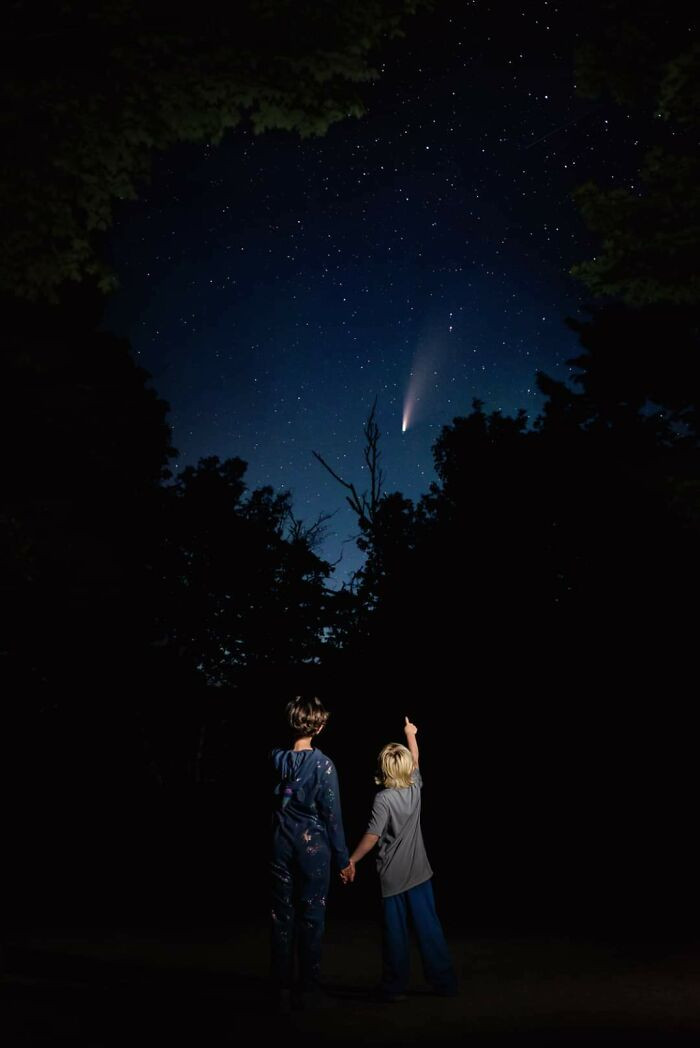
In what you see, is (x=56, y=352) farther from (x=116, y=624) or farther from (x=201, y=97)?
→ (x=201, y=97)

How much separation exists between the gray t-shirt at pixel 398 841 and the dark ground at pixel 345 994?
0.75 metres

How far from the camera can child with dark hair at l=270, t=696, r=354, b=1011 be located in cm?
565

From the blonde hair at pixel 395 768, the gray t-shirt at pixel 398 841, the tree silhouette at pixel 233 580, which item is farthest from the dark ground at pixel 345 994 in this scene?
the tree silhouette at pixel 233 580

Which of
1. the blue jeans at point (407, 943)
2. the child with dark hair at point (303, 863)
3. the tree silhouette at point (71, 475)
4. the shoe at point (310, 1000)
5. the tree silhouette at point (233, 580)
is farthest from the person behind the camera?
the tree silhouette at point (233, 580)

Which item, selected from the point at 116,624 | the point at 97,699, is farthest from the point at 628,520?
the point at 97,699

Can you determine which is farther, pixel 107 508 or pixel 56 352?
pixel 107 508

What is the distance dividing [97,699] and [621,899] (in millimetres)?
20771

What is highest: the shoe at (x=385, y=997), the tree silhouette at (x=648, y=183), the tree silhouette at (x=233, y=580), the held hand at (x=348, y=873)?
the tree silhouette at (x=233, y=580)

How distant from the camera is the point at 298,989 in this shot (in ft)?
18.4

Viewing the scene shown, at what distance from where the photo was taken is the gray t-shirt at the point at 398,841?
591cm

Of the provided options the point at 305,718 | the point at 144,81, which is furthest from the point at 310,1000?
the point at 144,81

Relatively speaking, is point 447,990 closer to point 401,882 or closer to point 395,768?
point 401,882

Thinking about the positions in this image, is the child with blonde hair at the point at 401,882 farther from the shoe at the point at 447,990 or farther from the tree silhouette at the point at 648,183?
the tree silhouette at the point at 648,183

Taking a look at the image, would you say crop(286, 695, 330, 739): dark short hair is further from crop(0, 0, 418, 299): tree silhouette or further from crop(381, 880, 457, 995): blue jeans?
crop(0, 0, 418, 299): tree silhouette
